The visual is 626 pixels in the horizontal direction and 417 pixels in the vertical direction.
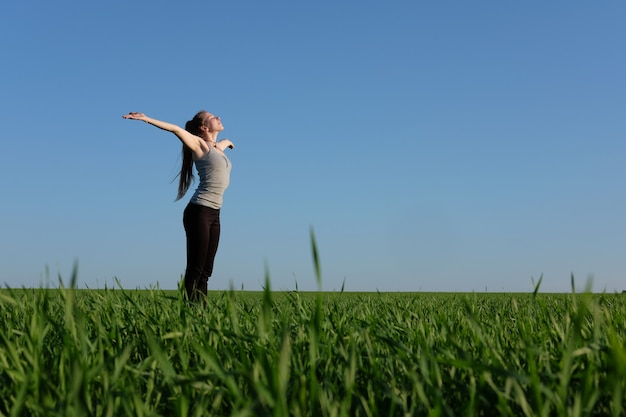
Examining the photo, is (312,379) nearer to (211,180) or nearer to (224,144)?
(211,180)

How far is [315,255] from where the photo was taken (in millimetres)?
1331

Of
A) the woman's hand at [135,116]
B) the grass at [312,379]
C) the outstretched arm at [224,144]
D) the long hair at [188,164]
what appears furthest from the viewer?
the outstretched arm at [224,144]

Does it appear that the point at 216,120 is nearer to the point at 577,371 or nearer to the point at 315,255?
the point at 577,371

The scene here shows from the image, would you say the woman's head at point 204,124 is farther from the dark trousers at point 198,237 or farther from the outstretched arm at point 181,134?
the dark trousers at point 198,237

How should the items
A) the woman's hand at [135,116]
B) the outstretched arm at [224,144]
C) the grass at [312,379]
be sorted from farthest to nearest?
the outstretched arm at [224,144] → the woman's hand at [135,116] → the grass at [312,379]

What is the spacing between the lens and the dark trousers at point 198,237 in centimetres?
681

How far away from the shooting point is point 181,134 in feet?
22.0

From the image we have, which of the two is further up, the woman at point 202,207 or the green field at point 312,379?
the woman at point 202,207

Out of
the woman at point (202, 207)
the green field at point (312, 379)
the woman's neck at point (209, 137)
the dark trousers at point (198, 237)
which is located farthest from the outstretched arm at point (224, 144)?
the green field at point (312, 379)

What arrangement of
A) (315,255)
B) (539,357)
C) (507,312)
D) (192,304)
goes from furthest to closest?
(507,312)
(192,304)
(539,357)
(315,255)

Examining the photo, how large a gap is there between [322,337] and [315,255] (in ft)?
4.52

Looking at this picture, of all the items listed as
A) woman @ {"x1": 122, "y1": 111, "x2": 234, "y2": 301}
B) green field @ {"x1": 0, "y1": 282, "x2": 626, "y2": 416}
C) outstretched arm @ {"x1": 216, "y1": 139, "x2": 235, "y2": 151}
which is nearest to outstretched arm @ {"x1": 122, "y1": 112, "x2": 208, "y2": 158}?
woman @ {"x1": 122, "y1": 111, "x2": 234, "y2": 301}

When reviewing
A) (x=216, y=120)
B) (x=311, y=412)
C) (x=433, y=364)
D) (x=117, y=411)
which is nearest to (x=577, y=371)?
(x=433, y=364)

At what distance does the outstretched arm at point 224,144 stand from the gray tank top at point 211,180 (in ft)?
2.20
